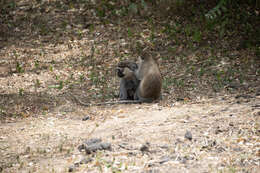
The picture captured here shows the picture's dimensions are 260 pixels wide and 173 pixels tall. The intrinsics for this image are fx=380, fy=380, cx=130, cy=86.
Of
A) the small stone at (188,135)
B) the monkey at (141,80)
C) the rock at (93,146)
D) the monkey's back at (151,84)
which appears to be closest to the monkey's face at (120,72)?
the monkey at (141,80)

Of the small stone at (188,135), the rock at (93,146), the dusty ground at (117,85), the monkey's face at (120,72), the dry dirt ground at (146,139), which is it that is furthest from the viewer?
the monkey's face at (120,72)

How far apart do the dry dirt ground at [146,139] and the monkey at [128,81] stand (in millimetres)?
797

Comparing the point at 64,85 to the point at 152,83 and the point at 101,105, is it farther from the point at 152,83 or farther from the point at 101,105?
the point at 152,83

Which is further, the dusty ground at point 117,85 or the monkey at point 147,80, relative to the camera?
the monkey at point 147,80

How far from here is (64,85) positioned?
902 centimetres

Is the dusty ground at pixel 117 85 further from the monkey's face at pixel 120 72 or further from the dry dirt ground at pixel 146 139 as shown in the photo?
the monkey's face at pixel 120 72

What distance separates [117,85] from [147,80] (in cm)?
160

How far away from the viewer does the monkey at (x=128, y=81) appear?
7.81 metres

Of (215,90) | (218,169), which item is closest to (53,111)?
(215,90)

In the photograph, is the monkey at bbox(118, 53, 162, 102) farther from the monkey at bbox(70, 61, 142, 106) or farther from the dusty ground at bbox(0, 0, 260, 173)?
the dusty ground at bbox(0, 0, 260, 173)

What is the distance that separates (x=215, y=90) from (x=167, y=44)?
333 centimetres

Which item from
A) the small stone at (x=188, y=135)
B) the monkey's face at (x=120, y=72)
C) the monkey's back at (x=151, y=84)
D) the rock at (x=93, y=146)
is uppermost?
the monkey's face at (x=120, y=72)

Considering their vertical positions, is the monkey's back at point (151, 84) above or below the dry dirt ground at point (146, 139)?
above

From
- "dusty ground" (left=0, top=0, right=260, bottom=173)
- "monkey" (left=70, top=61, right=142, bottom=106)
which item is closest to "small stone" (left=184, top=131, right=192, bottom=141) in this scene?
"dusty ground" (left=0, top=0, right=260, bottom=173)
